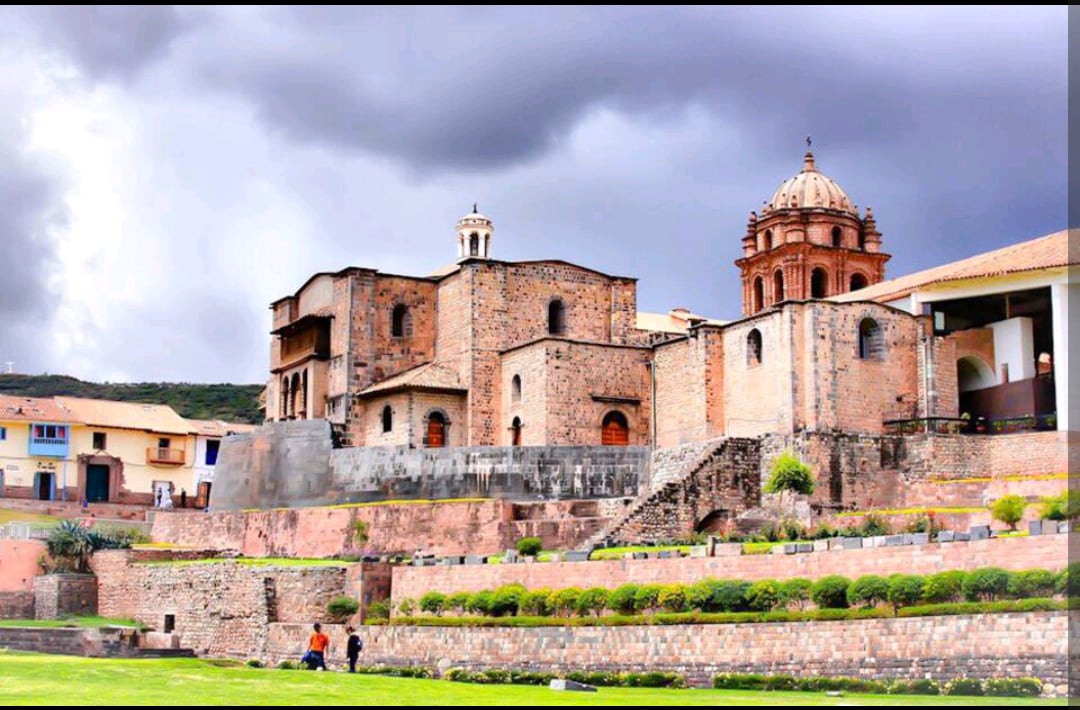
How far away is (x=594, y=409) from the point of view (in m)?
45.1

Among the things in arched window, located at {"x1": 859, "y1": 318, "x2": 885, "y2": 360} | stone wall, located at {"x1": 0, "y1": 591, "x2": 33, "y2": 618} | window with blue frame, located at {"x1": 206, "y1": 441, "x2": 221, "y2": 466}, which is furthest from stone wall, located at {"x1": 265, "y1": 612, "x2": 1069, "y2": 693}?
window with blue frame, located at {"x1": 206, "y1": 441, "x2": 221, "y2": 466}

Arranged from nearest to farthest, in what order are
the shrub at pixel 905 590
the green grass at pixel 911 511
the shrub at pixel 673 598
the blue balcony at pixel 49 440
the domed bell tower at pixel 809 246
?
the shrub at pixel 905 590, the shrub at pixel 673 598, the green grass at pixel 911 511, the domed bell tower at pixel 809 246, the blue balcony at pixel 49 440

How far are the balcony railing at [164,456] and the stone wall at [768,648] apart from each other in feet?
108

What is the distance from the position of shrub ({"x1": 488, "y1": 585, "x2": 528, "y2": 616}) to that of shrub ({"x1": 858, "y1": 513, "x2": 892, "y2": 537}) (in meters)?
7.28

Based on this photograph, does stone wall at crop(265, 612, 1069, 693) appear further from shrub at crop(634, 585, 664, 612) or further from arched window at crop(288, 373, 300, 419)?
arched window at crop(288, 373, 300, 419)

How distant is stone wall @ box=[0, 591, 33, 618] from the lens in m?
40.6

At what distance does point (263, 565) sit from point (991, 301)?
65.2ft

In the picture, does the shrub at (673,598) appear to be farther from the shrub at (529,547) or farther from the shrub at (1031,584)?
the shrub at (529,547)

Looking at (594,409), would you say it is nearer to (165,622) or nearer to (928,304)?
(928,304)

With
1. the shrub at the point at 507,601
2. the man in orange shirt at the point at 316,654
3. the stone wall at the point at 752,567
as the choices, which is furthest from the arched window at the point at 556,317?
the man in orange shirt at the point at 316,654

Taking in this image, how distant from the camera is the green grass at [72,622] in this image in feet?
122

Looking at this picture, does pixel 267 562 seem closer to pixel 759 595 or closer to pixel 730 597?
pixel 730 597

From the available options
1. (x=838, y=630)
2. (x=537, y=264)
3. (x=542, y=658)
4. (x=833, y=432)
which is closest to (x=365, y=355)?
(x=537, y=264)

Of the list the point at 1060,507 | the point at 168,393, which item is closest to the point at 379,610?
the point at 1060,507
